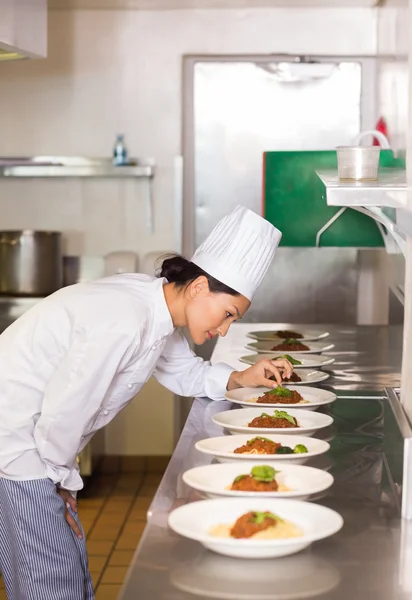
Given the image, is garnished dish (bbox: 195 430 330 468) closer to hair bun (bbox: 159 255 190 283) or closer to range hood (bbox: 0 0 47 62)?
hair bun (bbox: 159 255 190 283)

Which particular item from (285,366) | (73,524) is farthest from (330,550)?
(285,366)

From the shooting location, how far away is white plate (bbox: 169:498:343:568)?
136cm

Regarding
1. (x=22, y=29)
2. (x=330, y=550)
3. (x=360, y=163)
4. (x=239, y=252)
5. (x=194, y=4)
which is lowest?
(x=330, y=550)

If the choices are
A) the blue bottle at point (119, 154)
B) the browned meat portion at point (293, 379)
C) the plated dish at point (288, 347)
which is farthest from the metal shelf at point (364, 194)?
the blue bottle at point (119, 154)

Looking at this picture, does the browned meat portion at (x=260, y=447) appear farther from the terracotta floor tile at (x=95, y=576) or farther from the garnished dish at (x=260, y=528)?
the terracotta floor tile at (x=95, y=576)

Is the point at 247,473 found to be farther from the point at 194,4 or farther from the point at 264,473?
the point at 194,4

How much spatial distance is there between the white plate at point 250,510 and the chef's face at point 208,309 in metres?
0.65

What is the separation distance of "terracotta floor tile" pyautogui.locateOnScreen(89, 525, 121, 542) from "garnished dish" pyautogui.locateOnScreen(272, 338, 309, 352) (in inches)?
65.1

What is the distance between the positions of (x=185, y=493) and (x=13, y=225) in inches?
156

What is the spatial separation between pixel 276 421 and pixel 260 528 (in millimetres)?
684

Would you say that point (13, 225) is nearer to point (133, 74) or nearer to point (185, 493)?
point (133, 74)

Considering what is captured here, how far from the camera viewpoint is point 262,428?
6.71ft

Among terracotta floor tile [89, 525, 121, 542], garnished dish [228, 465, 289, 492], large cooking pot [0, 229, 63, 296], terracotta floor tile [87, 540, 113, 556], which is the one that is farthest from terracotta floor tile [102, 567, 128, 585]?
garnished dish [228, 465, 289, 492]

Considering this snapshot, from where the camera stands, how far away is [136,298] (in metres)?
2.15
